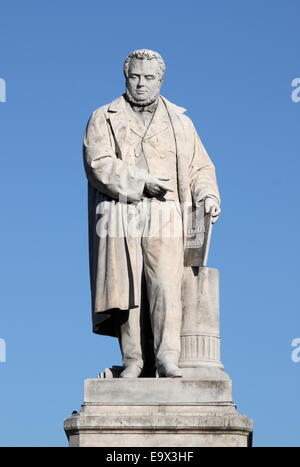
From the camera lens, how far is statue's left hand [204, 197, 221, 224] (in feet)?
69.8

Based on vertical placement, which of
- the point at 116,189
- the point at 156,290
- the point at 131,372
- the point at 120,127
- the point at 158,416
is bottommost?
the point at 158,416

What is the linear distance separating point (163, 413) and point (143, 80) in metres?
4.93

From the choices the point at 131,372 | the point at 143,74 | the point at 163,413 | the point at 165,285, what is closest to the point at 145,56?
the point at 143,74

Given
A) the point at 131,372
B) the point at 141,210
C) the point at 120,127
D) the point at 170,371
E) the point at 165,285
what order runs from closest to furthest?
the point at 170,371
the point at 131,372
the point at 165,285
the point at 141,210
the point at 120,127

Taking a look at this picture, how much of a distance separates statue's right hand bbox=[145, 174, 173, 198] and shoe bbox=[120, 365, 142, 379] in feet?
8.12

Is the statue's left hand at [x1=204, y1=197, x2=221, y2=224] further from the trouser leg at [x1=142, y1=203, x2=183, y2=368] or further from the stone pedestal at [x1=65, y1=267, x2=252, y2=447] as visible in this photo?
the stone pedestal at [x1=65, y1=267, x2=252, y2=447]

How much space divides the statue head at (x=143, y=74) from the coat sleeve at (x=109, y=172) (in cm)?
79

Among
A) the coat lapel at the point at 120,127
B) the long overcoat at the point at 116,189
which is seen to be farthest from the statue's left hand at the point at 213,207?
the coat lapel at the point at 120,127

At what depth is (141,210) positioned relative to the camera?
21.2 metres

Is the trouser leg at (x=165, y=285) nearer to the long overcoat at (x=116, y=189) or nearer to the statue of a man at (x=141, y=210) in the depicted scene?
the statue of a man at (x=141, y=210)

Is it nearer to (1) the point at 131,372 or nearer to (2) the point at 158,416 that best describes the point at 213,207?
(1) the point at 131,372

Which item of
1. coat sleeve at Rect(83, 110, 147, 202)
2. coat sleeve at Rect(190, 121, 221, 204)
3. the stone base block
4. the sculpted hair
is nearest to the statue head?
the sculpted hair

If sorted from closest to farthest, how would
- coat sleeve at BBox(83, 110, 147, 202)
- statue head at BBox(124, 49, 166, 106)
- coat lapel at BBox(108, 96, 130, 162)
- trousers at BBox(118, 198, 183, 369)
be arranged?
trousers at BBox(118, 198, 183, 369) < coat sleeve at BBox(83, 110, 147, 202) < coat lapel at BBox(108, 96, 130, 162) < statue head at BBox(124, 49, 166, 106)

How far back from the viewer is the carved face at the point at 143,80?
21.6 m
